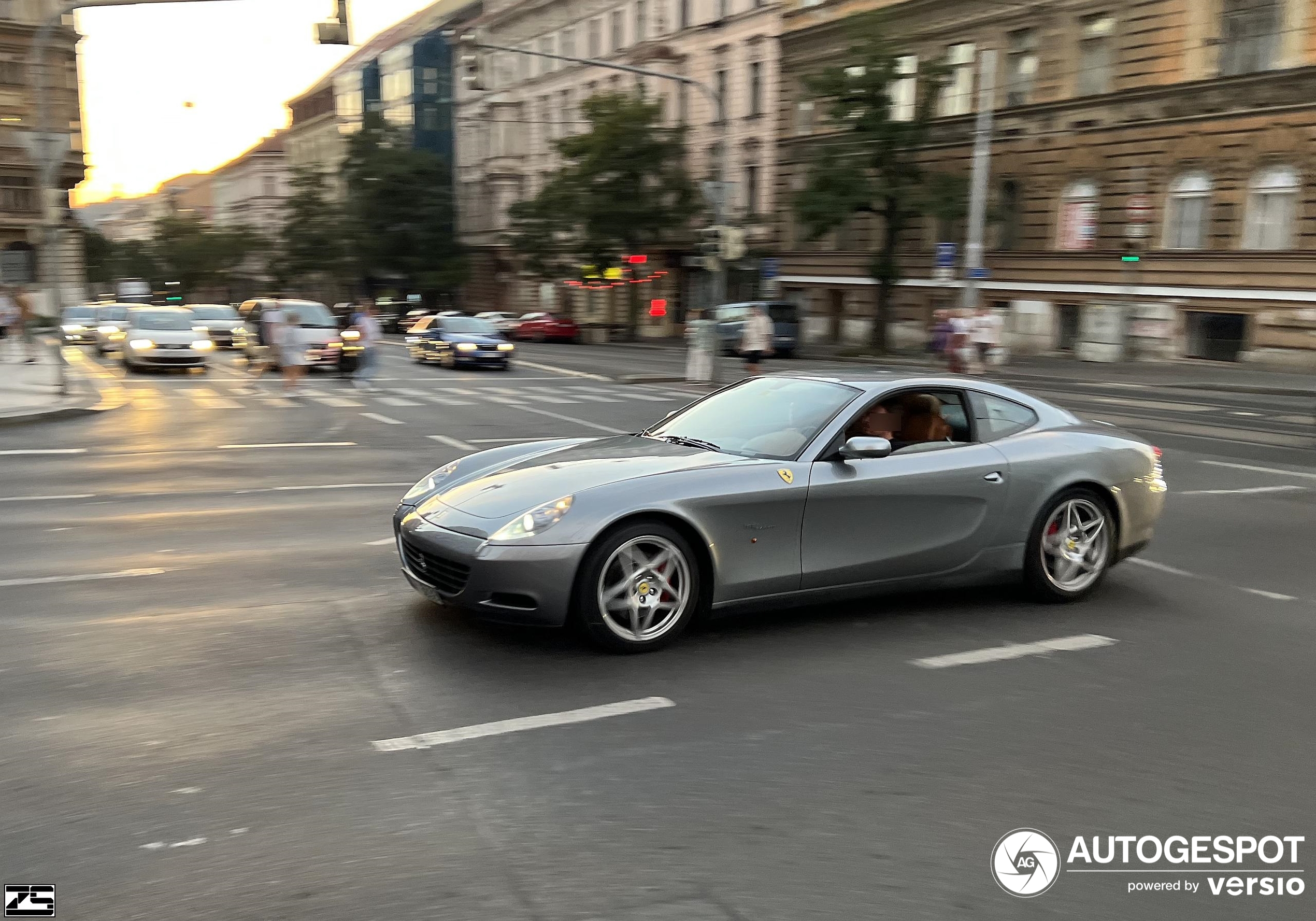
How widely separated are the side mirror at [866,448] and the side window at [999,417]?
95 centimetres

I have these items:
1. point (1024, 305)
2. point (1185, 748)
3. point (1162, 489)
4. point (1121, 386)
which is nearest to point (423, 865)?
point (1185, 748)

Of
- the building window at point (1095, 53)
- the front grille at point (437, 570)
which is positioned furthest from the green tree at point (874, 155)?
the front grille at point (437, 570)

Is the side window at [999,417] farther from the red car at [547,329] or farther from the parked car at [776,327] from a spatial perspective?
the red car at [547,329]

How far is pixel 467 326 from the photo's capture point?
31.3 m

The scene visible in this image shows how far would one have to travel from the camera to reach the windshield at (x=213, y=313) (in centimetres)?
3519

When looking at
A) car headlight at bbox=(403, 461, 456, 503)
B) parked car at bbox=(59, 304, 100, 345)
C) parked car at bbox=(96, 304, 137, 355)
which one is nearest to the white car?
parked car at bbox=(96, 304, 137, 355)

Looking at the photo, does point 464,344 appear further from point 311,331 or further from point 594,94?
point 594,94

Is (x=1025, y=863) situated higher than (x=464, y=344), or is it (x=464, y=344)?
(x=1025, y=863)

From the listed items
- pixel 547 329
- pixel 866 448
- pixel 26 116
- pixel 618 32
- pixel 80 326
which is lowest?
pixel 547 329

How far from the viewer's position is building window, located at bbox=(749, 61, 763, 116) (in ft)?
163

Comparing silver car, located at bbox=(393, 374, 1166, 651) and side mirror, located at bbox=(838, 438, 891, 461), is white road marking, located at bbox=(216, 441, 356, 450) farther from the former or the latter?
side mirror, located at bbox=(838, 438, 891, 461)

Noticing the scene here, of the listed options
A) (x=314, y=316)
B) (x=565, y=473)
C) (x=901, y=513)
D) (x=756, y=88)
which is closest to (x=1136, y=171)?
(x=756, y=88)

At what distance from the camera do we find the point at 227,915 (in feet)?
10.5

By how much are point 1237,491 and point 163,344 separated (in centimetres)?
2274
